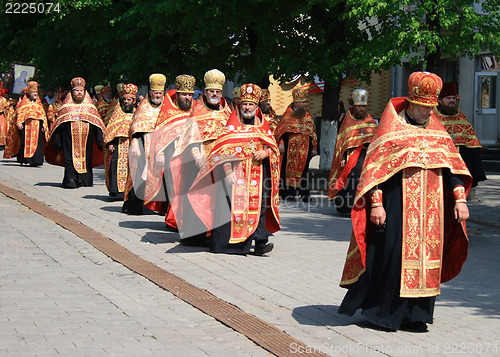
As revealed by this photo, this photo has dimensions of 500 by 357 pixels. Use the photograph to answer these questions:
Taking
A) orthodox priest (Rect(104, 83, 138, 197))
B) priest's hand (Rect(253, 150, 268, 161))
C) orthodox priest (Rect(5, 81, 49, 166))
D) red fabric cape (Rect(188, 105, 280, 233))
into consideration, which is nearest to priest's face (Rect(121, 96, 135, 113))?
orthodox priest (Rect(104, 83, 138, 197))

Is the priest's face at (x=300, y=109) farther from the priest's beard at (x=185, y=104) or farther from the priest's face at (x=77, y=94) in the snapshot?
the priest's beard at (x=185, y=104)

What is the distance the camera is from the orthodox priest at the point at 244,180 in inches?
405

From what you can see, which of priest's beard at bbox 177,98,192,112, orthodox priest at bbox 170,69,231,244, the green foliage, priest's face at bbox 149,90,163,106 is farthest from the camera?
the green foliage

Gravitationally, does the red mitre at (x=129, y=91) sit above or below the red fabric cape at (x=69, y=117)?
above

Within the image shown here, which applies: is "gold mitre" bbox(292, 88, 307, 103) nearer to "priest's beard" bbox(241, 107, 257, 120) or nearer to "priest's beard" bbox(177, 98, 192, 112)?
"priest's beard" bbox(177, 98, 192, 112)

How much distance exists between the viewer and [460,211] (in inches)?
264

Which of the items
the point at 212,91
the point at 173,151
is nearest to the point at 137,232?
the point at 173,151

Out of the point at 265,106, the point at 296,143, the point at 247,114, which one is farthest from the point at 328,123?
the point at 247,114

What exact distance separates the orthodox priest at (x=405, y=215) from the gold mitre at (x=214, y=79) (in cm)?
433

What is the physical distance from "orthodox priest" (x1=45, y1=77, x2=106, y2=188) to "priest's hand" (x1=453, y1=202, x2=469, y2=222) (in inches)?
494

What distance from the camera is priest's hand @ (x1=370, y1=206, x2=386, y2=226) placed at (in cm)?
667

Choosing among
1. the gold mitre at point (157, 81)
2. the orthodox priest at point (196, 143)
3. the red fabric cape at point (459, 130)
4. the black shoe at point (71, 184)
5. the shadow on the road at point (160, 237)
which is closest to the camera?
the orthodox priest at point (196, 143)

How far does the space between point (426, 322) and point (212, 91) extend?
5.19 meters


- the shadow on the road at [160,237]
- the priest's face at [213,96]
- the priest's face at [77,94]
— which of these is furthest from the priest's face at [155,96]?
the priest's face at [77,94]
